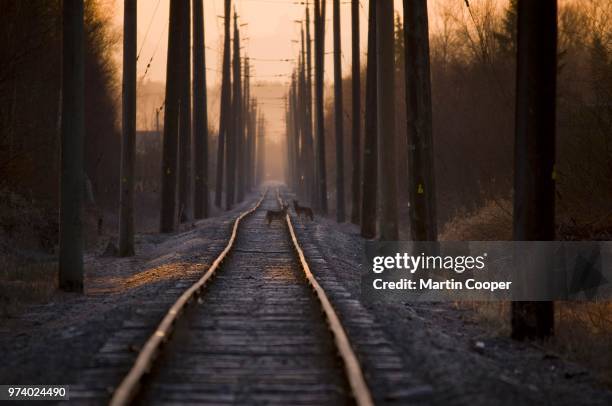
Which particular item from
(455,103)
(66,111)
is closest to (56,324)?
(66,111)

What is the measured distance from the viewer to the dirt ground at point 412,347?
24.0ft

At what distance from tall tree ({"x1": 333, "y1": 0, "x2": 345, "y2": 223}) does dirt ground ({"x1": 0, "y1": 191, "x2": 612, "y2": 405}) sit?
18.5 m

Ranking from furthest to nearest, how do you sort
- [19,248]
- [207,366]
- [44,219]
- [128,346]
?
[44,219], [19,248], [128,346], [207,366]

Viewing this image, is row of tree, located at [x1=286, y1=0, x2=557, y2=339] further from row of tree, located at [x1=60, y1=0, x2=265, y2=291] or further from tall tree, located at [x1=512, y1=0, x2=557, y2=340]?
row of tree, located at [x1=60, y1=0, x2=265, y2=291]

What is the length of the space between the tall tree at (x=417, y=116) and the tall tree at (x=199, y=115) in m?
23.8

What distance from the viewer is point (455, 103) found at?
3781cm

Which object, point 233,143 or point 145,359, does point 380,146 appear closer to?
point 145,359

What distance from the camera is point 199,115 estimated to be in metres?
38.2

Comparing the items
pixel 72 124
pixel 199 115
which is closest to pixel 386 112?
pixel 72 124

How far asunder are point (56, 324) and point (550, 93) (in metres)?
7.07

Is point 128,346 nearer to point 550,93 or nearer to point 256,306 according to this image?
point 256,306

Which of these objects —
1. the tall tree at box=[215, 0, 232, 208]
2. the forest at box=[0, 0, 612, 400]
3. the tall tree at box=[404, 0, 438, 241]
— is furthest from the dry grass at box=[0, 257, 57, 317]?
the tall tree at box=[215, 0, 232, 208]

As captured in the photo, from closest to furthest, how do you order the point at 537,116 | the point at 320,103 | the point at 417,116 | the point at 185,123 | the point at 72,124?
the point at 537,116
the point at 72,124
the point at 417,116
the point at 185,123
the point at 320,103

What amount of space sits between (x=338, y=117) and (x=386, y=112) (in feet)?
61.3
